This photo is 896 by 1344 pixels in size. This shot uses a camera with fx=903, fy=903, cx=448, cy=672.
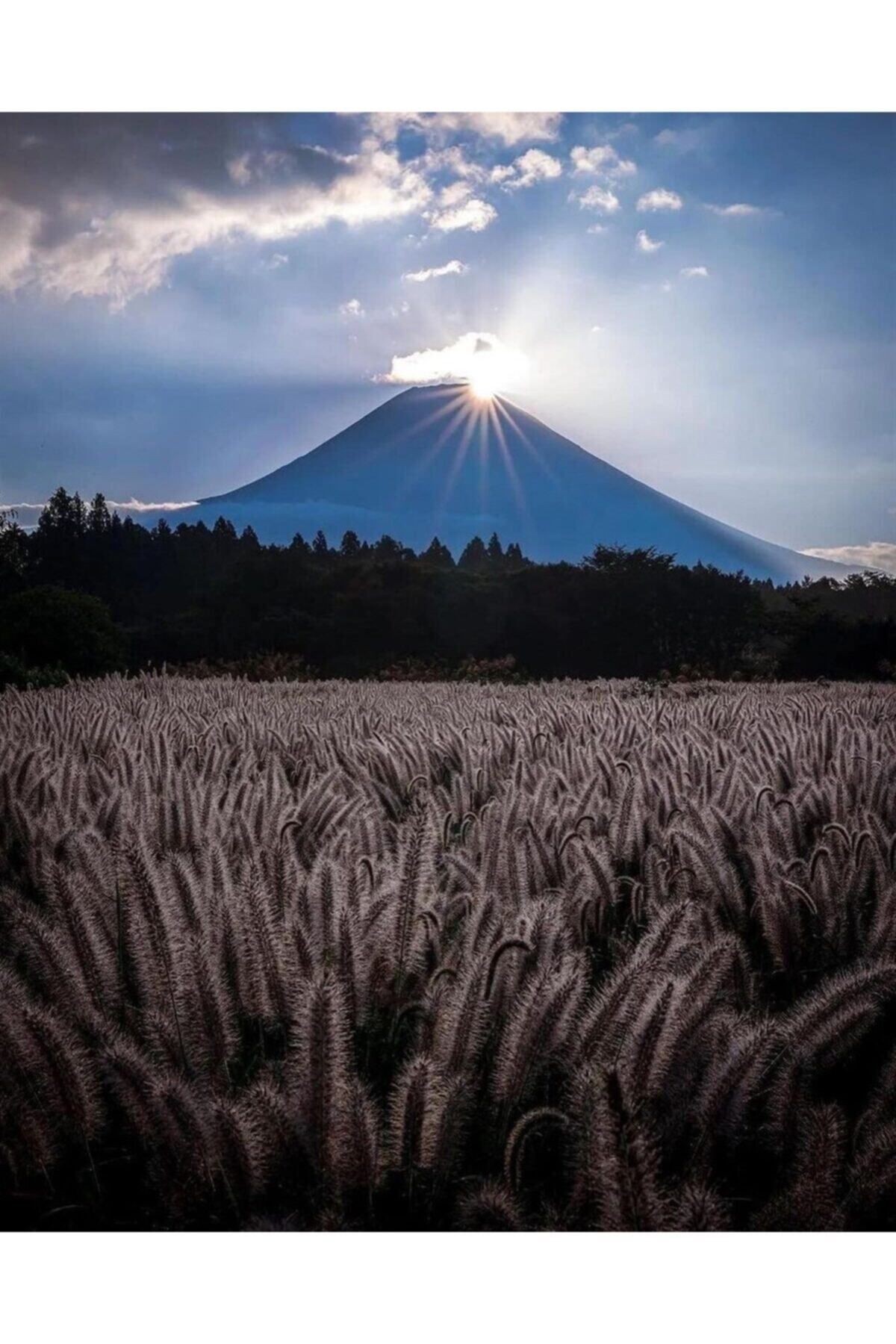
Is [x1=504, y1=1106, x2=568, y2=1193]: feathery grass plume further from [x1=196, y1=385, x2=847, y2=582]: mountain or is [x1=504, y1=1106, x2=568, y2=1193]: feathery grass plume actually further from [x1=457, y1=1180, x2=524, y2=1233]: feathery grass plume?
[x1=196, y1=385, x2=847, y2=582]: mountain

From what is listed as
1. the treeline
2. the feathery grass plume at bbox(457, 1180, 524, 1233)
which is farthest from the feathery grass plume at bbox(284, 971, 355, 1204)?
the treeline

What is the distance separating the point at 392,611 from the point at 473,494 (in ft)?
8.62

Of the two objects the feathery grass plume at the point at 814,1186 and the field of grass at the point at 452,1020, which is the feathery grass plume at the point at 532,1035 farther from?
the feathery grass plume at the point at 814,1186

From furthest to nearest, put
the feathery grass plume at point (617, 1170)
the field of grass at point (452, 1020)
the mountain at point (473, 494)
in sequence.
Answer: the mountain at point (473, 494) → the field of grass at point (452, 1020) → the feathery grass plume at point (617, 1170)

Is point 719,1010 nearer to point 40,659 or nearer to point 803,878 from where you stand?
point 803,878

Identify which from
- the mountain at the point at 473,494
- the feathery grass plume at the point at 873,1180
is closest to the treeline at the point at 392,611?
the mountain at the point at 473,494

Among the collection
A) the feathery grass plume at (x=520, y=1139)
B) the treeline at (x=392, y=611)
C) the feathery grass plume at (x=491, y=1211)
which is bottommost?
the feathery grass plume at (x=491, y=1211)

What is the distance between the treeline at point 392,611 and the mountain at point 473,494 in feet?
1.09

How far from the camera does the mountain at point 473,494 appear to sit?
8.89 feet

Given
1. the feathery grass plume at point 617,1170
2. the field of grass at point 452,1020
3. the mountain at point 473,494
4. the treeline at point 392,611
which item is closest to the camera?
the feathery grass plume at point 617,1170

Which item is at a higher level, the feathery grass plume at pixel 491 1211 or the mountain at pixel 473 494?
the mountain at pixel 473 494

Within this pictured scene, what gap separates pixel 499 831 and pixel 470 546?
3352 mm

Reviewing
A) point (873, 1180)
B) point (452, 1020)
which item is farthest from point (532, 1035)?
point (873, 1180)

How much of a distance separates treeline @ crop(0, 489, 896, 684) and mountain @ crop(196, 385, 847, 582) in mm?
334
